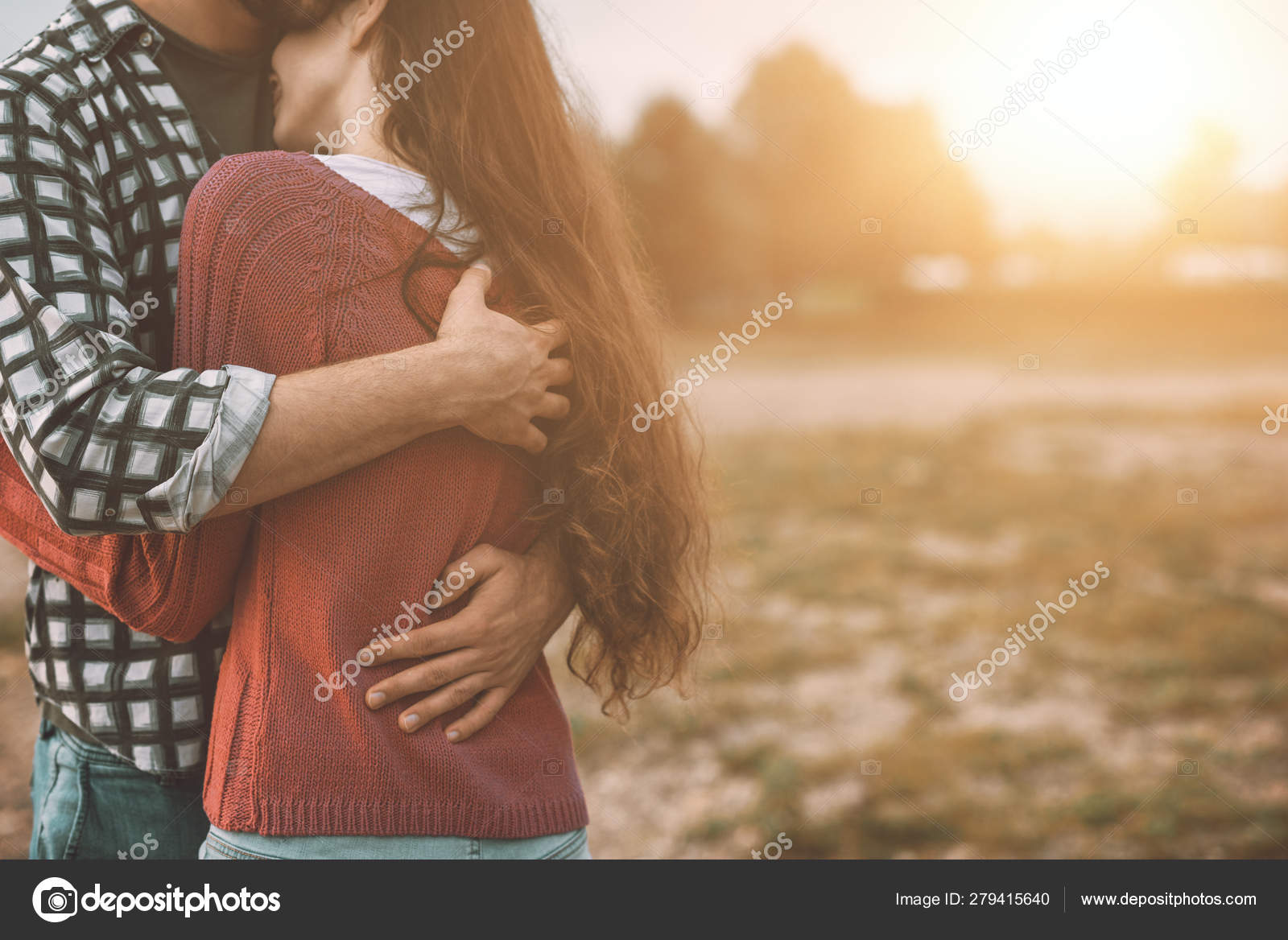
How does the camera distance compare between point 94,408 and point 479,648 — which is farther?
point 479,648

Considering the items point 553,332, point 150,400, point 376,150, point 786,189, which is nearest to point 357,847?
point 150,400

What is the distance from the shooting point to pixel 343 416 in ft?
3.35

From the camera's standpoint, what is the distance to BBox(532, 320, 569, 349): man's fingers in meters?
1.25

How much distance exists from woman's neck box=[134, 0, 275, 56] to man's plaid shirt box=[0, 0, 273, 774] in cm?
6

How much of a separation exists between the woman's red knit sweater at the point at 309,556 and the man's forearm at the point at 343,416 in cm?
4

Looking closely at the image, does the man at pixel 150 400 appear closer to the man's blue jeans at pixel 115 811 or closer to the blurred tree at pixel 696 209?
the man's blue jeans at pixel 115 811

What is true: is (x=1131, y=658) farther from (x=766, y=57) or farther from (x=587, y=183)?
(x=766, y=57)

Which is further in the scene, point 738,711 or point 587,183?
point 738,711

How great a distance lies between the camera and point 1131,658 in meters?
4.09

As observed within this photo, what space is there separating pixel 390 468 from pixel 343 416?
0.11m

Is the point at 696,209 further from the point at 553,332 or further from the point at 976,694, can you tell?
the point at 553,332
